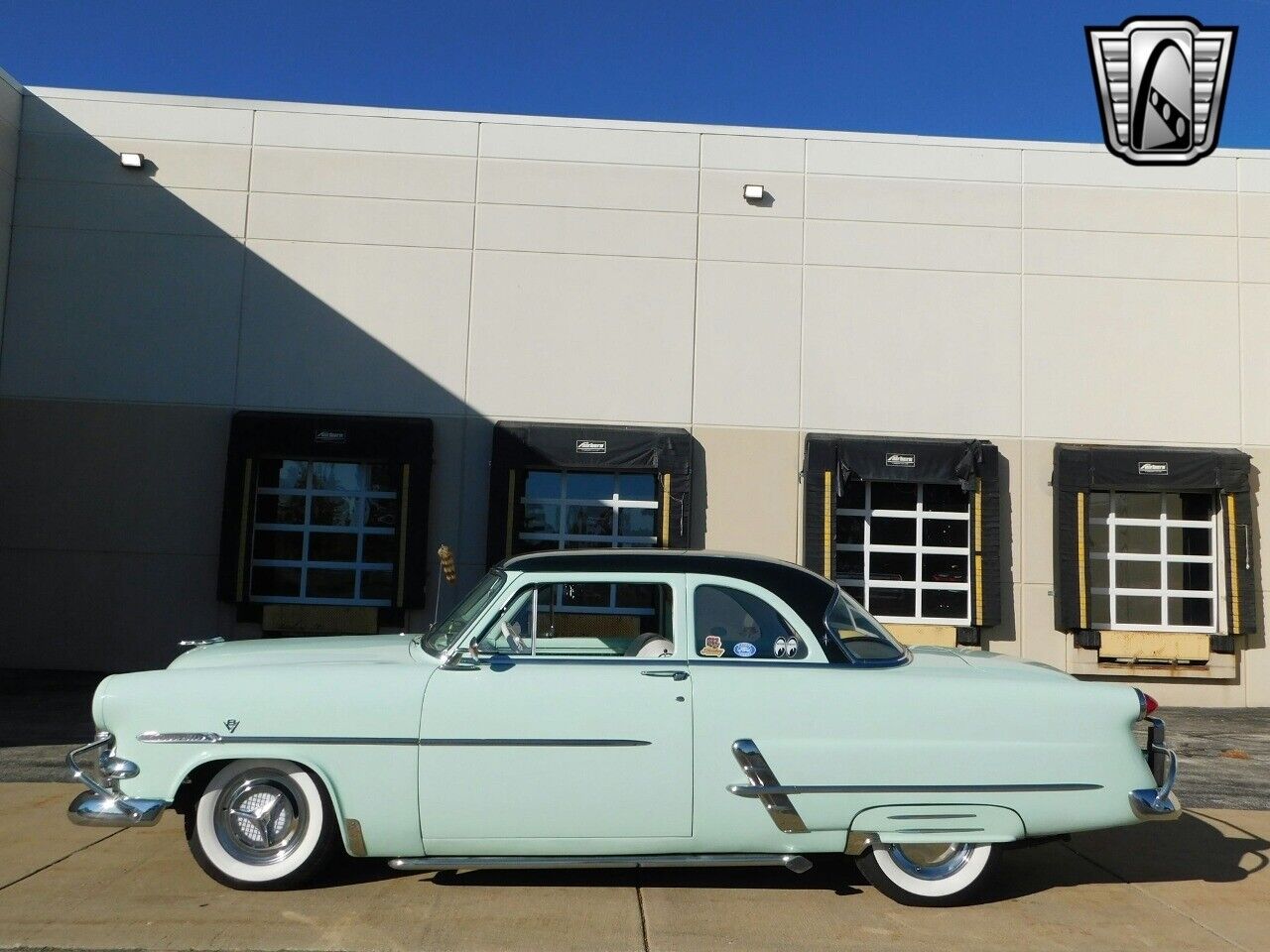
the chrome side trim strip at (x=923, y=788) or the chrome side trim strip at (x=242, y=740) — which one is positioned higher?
the chrome side trim strip at (x=242, y=740)

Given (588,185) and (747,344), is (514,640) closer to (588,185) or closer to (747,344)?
(747,344)

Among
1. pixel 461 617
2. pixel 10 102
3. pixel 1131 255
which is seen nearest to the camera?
pixel 461 617

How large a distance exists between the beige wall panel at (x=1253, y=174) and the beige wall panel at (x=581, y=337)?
6.33 metres

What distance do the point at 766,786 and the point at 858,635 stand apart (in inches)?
33.6

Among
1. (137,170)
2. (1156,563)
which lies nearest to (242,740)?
(137,170)

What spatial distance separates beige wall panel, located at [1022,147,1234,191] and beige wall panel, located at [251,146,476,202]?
6441mm

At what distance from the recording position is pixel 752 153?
1245 cm

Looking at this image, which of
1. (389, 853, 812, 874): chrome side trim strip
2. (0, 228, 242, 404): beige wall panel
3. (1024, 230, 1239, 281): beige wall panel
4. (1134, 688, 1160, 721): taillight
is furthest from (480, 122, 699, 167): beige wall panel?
(389, 853, 812, 874): chrome side trim strip

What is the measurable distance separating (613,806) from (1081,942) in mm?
1975

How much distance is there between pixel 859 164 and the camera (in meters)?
12.5

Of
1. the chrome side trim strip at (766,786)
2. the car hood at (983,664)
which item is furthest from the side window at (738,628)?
the car hood at (983,664)

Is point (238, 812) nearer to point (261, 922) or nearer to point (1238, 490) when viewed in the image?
point (261, 922)

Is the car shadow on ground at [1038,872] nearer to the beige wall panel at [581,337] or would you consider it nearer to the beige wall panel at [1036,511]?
the beige wall panel at [1036,511]

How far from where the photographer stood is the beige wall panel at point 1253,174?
41.1 ft
